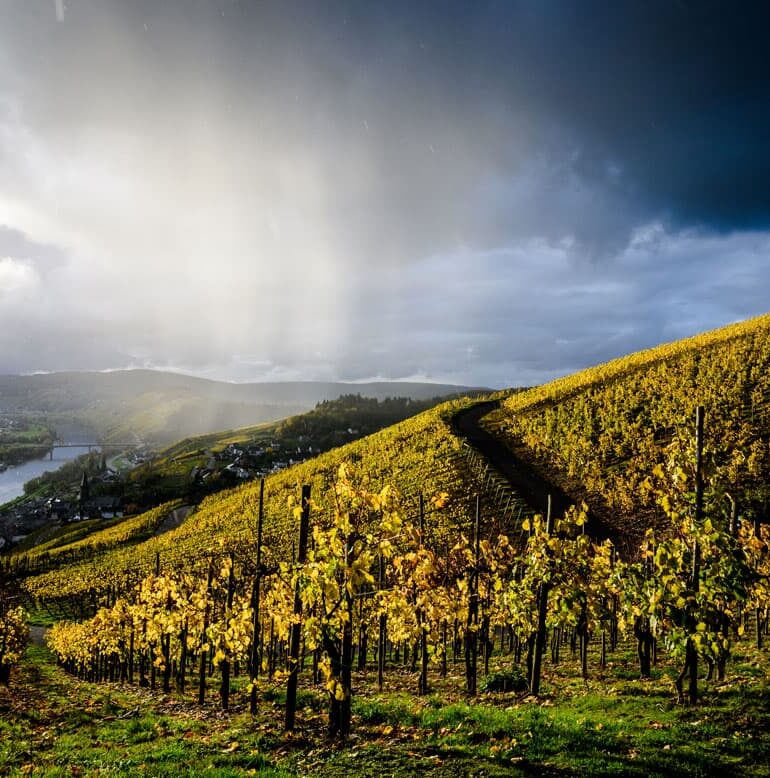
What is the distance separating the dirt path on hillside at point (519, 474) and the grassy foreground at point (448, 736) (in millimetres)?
25589

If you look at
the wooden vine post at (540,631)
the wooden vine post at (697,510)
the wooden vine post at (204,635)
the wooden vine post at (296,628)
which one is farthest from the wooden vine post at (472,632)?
the wooden vine post at (204,635)

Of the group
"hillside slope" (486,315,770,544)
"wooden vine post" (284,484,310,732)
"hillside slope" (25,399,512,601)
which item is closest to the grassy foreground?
"wooden vine post" (284,484,310,732)

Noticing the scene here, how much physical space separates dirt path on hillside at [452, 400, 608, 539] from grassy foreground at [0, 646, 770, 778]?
1007 inches

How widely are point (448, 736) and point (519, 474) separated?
44270 mm

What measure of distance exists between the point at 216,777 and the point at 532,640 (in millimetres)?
12042

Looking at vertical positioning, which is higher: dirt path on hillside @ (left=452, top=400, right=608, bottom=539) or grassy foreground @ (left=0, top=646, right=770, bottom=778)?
dirt path on hillside @ (left=452, top=400, right=608, bottom=539)

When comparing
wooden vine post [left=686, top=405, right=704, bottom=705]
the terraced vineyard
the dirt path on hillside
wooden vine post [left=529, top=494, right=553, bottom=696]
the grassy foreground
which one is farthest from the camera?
the dirt path on hillside

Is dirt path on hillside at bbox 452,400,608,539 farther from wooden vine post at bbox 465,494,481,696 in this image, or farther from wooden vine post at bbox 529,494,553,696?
wooden vine post at bbox 529,494,553,696

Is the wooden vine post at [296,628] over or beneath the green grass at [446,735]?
over

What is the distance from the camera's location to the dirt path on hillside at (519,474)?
4303 cm

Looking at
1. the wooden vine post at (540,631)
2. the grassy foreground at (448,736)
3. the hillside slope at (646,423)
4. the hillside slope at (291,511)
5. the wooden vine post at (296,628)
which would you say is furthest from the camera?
the hillside slope at (291,511)

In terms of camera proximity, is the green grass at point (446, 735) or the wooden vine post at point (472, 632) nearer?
the green grass at point (446, 735)

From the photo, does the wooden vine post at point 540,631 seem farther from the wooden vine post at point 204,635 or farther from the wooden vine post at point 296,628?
the wooden vine post at point 204,635

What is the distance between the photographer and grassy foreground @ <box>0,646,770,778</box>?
8.43 metres
